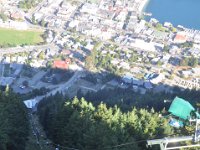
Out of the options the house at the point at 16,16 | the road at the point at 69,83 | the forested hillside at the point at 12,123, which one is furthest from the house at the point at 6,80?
the forested hillside at the point at 12,123

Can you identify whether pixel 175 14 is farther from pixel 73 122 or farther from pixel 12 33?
pixel 73 122

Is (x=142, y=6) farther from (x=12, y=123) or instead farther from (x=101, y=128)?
(x=101, y=128)

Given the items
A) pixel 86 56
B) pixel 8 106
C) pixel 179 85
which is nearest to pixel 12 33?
pixel 86 56

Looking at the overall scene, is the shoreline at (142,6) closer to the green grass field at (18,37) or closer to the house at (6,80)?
the green grass field at (18,37)

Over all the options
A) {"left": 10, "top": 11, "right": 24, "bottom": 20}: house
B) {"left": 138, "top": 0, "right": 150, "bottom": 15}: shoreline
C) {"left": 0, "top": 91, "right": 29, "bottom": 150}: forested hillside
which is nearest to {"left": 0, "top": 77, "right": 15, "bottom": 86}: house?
{"left": 10, "top": 11, "right": 24, "bottom": 20}: house

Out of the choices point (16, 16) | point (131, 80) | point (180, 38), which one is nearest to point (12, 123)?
point (131, 80)
